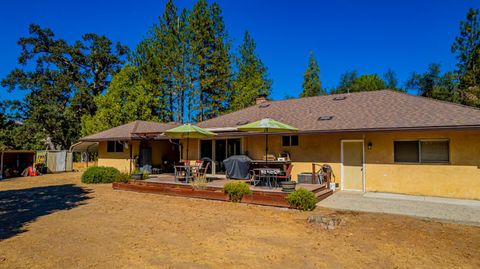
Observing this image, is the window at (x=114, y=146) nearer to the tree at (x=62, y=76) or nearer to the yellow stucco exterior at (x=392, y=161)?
the yellow stucco exterior at (x=392, y=161)

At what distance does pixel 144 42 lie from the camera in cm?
2900

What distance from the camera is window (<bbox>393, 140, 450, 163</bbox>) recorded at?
937 cm

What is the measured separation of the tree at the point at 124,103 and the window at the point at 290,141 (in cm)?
1908

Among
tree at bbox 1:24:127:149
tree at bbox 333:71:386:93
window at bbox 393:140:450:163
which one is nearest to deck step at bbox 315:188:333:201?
window at bbox 393:140:450:163

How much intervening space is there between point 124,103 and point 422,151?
86.2 feet

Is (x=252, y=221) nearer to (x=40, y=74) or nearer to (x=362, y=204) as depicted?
(x=362, y=204)

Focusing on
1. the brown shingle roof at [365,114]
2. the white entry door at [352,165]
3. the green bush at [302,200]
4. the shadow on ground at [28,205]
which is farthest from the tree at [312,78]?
the shadow on ground at [28,205]

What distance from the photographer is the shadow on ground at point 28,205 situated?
654 cm

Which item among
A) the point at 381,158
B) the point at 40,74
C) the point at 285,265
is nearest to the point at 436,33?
the point at 381,158

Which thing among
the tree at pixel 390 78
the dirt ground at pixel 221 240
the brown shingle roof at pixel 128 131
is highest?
the tree at pixel 390 78

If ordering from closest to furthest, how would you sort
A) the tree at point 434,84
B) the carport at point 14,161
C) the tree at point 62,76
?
the carport at point 14,161 < the tree at point 434,84 < the tree at point 62,76

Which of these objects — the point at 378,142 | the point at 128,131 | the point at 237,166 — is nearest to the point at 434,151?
the point at 378,142

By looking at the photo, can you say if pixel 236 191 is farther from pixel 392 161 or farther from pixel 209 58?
pixel 209 58

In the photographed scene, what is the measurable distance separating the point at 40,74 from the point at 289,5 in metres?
Answer: 32.4
